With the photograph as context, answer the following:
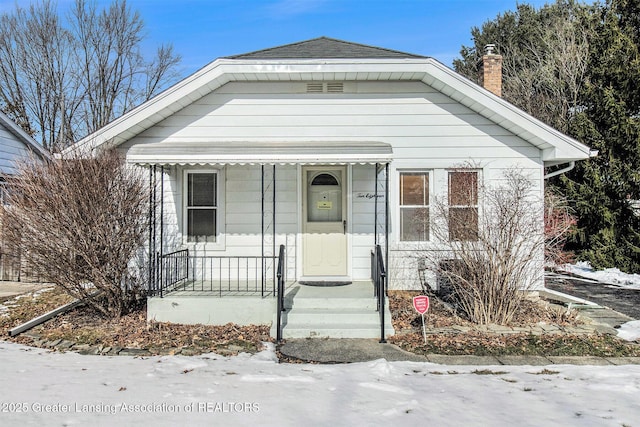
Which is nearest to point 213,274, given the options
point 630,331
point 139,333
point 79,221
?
point 139,333

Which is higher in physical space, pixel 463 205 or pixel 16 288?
pixel 463 205

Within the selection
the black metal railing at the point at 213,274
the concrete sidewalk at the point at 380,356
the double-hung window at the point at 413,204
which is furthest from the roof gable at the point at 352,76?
the concrete sidewalk at the point at 380,356

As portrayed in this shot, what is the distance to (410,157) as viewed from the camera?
27.9 ft

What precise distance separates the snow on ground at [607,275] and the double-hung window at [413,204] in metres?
4.82

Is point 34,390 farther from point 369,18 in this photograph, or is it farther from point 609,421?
point 369,18

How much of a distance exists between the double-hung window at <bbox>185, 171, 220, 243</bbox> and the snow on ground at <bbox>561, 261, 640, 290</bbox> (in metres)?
8.61

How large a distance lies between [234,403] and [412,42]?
21.9 meters

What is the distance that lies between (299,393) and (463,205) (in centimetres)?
455

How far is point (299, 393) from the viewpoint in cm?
426

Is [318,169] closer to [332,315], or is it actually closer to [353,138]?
[353,138]

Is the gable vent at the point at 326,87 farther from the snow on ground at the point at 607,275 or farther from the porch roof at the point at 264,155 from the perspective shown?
the snow on ground at the point at 607,275

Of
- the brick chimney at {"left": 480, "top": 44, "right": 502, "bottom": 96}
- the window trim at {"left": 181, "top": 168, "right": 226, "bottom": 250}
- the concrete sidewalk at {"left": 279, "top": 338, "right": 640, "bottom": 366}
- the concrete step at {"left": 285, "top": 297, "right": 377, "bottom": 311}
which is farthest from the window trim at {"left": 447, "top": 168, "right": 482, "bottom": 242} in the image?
the window trim at {"left": 181, "top": 168, "right": 226, "bottom": 250}

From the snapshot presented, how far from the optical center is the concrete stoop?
6.44 meters

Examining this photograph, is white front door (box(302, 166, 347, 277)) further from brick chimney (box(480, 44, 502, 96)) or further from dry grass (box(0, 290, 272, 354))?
brick chimney (box(480, 44, 502, 96))
